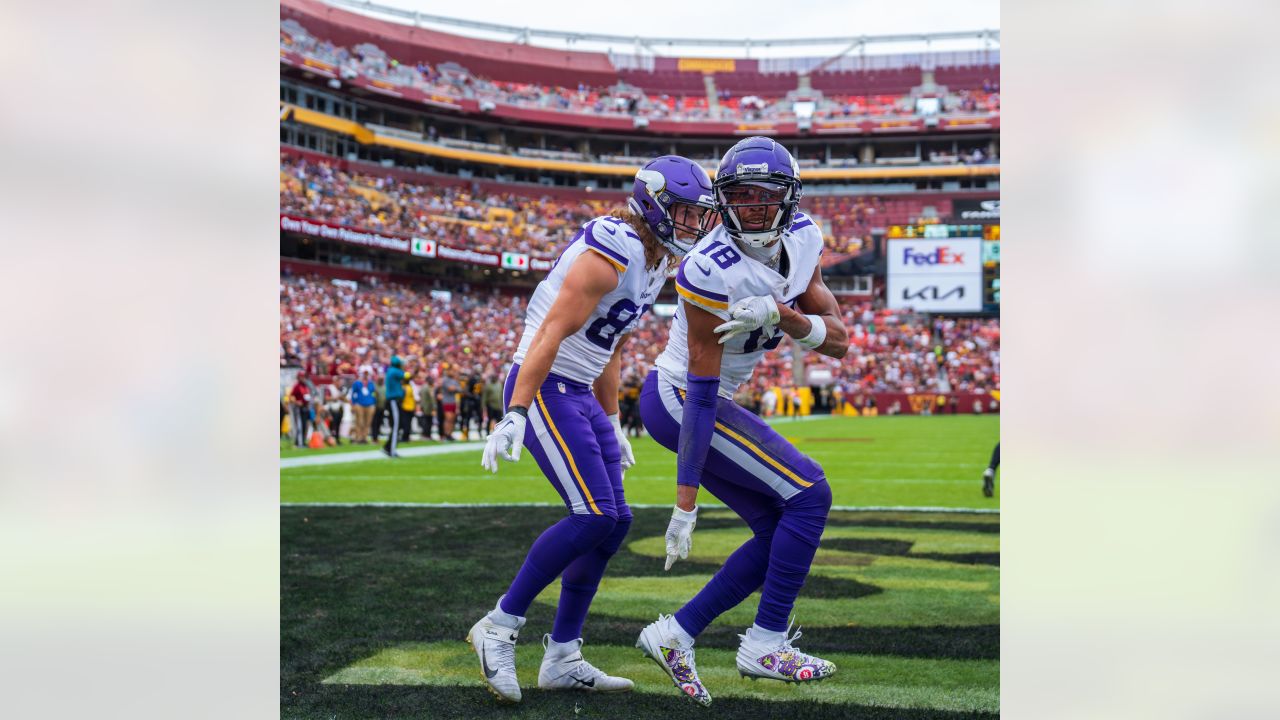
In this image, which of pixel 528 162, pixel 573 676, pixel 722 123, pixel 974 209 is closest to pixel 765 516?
pixel 573 676

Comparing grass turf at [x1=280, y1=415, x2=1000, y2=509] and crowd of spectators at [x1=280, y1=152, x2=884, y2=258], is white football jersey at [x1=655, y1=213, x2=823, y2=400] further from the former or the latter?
crowd of spectators at [x1=280, y1=152, x2=884, y2=258]

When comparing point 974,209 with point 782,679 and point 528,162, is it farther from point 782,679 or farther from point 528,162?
point 782,679

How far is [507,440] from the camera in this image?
11.9 feet

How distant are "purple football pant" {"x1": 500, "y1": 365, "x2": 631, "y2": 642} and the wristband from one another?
0.91 meters

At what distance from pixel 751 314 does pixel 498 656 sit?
1.57 meters

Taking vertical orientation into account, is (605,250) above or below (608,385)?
above

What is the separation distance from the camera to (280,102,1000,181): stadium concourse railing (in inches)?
1610

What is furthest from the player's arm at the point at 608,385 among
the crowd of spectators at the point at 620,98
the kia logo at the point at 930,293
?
the crowd of spectators at the point at 620,98

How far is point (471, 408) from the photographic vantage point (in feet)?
69.1
